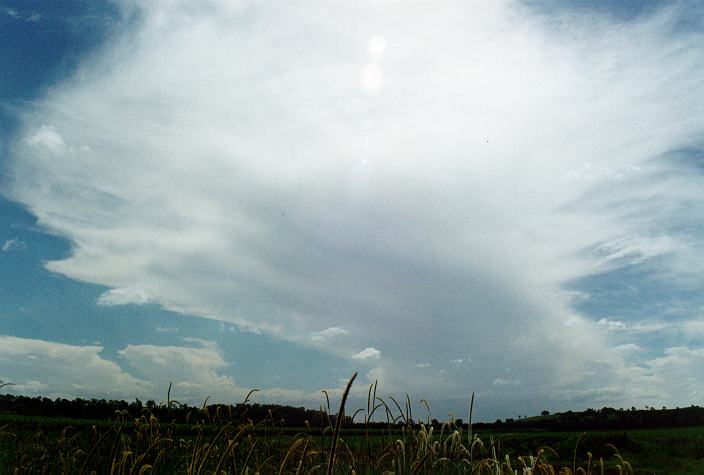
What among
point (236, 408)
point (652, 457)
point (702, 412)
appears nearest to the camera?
point (236, 408)

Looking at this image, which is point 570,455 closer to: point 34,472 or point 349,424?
point 349,424

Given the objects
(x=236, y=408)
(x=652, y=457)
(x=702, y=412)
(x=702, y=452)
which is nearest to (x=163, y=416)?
(x=236, y=408)

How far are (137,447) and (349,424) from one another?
392 cm

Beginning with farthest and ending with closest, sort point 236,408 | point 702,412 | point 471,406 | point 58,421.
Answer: point 702,412 < point 58,421 < point 236,408 < point 471,406

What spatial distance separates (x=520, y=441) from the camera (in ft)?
51.4

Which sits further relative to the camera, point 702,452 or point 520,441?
point 520,441

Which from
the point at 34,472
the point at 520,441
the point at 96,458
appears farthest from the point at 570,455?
the point at 34,472

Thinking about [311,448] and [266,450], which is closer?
[311,448]

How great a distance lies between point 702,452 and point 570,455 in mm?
3610

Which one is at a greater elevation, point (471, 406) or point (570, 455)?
point (471, 406)

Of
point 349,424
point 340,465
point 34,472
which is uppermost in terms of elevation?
point 349,424

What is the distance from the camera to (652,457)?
13969mm

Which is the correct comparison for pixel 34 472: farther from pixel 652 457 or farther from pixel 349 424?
pixel 652 457

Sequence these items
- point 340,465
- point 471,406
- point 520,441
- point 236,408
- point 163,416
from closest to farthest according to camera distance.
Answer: point 471,406, point 340,465, point 236,408, point 163,416, point 520,441
